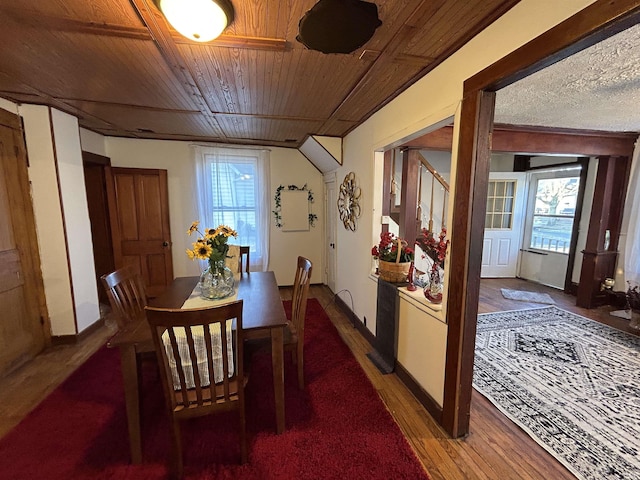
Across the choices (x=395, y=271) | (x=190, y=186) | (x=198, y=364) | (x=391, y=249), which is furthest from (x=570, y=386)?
(x=190, y=186)

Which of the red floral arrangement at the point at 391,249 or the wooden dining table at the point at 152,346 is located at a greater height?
the red floral arrangement at the point at 391,249

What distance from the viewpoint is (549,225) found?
15.8 feet

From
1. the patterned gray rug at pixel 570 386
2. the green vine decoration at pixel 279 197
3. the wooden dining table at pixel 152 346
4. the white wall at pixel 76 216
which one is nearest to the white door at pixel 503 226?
the patterned gray rug at pixel 570 386

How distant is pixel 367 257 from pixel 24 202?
3.33 m

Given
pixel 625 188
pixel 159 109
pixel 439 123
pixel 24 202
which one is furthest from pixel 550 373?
pixel 24 202

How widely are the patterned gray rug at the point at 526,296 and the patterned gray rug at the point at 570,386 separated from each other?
0.73 m

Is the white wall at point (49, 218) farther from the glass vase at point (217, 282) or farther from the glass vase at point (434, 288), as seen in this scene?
the glass vase at point (434, 288)

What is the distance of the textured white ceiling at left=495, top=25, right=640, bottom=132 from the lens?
Answer: 1.57 metres

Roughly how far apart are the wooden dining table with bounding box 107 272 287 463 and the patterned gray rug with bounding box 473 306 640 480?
Result: 1.63 metres

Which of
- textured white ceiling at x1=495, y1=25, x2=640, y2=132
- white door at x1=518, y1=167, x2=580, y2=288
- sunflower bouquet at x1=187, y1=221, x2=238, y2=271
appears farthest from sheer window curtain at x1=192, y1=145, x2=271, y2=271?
white door at x1=518, y1=167, x2=580, y2=288

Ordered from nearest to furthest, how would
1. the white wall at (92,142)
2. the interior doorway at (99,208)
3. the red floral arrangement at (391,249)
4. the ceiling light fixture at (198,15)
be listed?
the ceiling light fixture at (198,15) < the red floral arrangement at (391,249) < the white wall at (92,142) < the interior doorway at (99,208)

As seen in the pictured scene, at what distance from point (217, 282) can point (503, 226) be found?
540 cm

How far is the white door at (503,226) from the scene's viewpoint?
5.13m

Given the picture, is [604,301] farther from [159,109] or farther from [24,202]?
[24,202]
